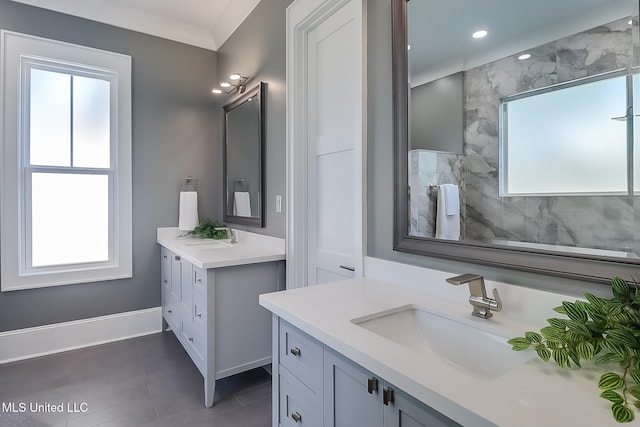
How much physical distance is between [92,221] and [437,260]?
2.91m

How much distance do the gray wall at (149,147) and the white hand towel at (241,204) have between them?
1.64 ft

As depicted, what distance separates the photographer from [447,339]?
→ 1.07m

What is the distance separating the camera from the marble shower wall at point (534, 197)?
0.85 meters

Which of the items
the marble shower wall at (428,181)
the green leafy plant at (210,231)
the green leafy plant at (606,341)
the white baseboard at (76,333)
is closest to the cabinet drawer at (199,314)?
the green leafy plant at (210,231)

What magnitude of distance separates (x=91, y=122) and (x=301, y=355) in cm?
286

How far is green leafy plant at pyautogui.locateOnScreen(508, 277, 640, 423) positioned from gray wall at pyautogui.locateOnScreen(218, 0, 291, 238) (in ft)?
5.64

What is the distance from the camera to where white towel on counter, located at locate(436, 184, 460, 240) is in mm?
1229

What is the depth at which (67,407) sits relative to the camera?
6.31ft

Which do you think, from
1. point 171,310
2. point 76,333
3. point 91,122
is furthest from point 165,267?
point 91,122

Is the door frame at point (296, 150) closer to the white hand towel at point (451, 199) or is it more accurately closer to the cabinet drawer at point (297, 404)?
the cabinet drawer at point (297, 404)

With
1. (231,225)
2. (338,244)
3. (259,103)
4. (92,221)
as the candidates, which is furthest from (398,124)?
(92,221)

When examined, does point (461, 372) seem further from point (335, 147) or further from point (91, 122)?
point (91, 122)

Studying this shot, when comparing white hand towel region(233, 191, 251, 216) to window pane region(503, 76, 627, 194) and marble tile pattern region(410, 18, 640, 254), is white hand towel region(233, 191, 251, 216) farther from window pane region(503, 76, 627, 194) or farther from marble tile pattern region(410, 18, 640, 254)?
window pane region(503, 76, 627, 194)

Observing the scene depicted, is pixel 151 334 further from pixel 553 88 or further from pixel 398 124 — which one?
pixel 553 88
